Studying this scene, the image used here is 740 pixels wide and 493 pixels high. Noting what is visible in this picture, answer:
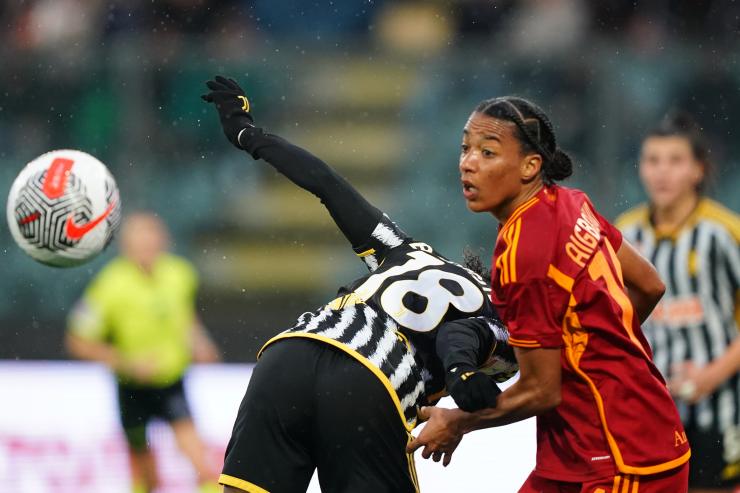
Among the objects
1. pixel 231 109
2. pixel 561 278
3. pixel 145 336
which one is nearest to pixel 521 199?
pixel 561 278

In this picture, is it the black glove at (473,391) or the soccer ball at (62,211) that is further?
the soccer ball at (62,211)

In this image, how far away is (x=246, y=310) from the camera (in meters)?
8.30

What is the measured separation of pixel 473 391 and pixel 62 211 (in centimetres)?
209

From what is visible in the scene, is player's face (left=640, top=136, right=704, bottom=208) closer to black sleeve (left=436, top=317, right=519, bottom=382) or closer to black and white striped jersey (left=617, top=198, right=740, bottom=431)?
black and white striped jersey (left=617, top=198, right=740, bottom=431)

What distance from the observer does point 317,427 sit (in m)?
3.60

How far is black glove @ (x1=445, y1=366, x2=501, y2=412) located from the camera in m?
3.24

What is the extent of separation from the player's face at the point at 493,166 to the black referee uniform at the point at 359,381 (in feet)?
1.34

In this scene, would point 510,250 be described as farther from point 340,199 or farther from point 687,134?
point 687,134

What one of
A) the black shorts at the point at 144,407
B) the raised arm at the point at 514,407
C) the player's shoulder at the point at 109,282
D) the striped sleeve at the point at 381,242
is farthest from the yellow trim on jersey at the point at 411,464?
the player's shoulder at the point at 109,282

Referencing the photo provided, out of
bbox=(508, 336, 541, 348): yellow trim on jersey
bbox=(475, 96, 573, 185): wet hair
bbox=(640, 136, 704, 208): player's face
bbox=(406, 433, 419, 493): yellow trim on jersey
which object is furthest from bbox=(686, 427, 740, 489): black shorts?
bbox=(508, 336, 541, 348): yellow trim on jersey

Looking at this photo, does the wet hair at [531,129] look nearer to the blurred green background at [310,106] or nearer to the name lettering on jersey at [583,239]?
the name lettering on jersey at [583,239]

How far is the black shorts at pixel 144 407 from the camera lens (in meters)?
7.05

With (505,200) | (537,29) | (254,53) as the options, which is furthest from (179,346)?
(505,200)

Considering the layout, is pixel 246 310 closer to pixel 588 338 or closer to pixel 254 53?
pixel 254 53
